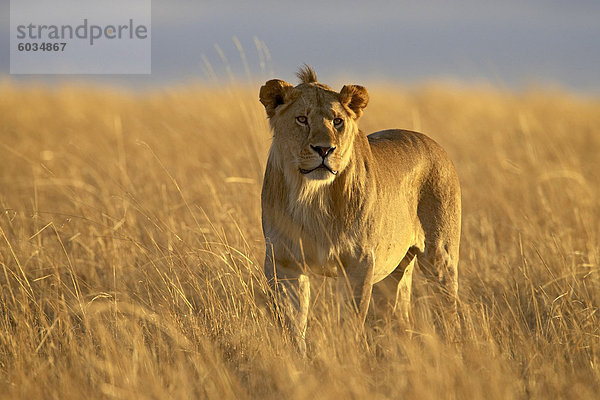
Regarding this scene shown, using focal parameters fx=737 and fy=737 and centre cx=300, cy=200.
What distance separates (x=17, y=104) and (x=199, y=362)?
1257 centimetres

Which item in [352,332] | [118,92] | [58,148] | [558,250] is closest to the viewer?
[352,332]

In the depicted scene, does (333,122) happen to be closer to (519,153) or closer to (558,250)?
(558,250)

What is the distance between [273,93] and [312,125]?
0.35 m

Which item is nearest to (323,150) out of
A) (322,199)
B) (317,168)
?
(317,168)

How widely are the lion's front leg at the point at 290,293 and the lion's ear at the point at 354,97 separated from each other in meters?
0.97

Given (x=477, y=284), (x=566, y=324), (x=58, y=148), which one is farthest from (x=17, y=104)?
(x=566, y=324)

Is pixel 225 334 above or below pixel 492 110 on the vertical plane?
below

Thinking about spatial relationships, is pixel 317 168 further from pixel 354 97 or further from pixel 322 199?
pixel 354 97

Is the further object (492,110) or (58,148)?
(492,110)

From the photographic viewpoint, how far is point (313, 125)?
13.0ft

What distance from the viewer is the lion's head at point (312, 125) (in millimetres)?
3879

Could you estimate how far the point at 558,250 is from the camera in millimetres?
5227

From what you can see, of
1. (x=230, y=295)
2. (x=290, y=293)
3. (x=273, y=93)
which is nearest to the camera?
(x=273, y=93)

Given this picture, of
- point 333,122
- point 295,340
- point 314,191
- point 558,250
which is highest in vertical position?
point 333,122
